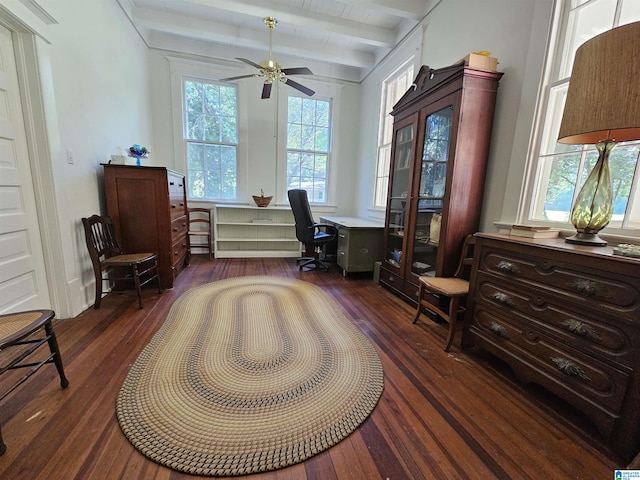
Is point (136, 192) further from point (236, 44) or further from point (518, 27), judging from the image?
point (518, 27)

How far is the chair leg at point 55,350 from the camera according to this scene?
128 centimetres

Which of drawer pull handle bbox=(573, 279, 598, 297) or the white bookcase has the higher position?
drawer pull handle bbox=(573, 279, 598, 297)

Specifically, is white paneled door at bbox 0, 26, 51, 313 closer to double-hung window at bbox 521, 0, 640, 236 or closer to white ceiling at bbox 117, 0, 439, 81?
white ceiling at bbox 117, 0, 439, 81

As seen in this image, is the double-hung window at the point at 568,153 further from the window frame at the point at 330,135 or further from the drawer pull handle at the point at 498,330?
the window frame at the point at 330,135

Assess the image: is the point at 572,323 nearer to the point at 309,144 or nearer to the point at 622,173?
the point at 622,173

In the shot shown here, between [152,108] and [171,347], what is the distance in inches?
151

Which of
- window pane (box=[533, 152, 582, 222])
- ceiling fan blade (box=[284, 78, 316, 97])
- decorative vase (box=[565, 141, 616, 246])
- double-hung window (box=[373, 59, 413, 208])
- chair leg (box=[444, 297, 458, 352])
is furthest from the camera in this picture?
double-hung window (box=[373, 59, 413, 208])

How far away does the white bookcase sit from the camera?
431 cm

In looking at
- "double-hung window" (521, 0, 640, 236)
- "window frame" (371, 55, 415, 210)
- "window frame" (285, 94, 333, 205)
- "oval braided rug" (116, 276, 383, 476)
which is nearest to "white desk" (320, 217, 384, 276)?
"window frame" (371, 55, 415, 210)

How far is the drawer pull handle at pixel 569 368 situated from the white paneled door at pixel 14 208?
3.25 m

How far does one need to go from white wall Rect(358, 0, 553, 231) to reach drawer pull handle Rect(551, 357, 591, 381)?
1.03 metres

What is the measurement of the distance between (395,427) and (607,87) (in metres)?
1.76

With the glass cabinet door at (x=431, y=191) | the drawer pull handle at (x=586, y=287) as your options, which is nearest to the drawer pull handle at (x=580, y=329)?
the drawer pull handle at (x=586, y=287)

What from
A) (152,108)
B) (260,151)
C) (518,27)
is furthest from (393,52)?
(152,108)
